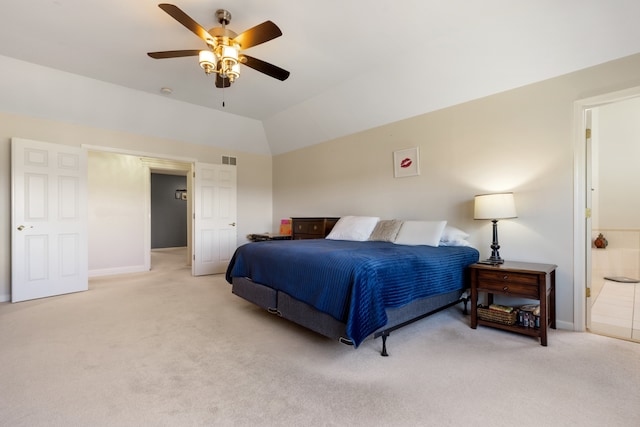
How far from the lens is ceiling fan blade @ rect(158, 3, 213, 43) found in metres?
1.94

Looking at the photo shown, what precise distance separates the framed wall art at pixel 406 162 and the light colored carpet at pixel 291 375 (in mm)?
1908

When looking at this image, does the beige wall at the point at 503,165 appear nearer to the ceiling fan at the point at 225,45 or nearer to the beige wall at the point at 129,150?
the ceiling fan at the point at 225,45

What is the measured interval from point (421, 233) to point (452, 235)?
1.14ft

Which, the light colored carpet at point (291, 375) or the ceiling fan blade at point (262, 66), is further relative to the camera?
the ceiling fan blade at point (262, 66)

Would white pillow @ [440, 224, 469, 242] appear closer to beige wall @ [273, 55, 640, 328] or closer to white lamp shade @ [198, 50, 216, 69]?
beige wall @ [273, 55, 640, 328]

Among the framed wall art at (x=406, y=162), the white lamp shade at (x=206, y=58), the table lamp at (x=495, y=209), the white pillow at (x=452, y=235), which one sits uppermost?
the white lamp shade at (x=206, y=58)

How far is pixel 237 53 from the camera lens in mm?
2498

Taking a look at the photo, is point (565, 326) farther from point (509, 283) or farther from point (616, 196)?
point (616, 196)

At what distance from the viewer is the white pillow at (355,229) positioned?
12.7 feet

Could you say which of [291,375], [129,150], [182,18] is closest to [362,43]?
[182,18]

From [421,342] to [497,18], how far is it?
2.91 m

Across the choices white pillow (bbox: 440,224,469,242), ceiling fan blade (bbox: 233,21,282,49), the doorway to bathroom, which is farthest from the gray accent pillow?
the doorway to bathroom

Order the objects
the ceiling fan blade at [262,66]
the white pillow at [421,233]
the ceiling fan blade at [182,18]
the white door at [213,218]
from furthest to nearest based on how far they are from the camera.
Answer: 1. the white door at [213,218]
2. the white pillow at [421,233]
3. the ceiling fan blade at [262,66]
4. the ceiling fan blade at [182,18]

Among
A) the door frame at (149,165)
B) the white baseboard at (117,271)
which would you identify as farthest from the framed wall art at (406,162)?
the white baseboard at (117,271)
